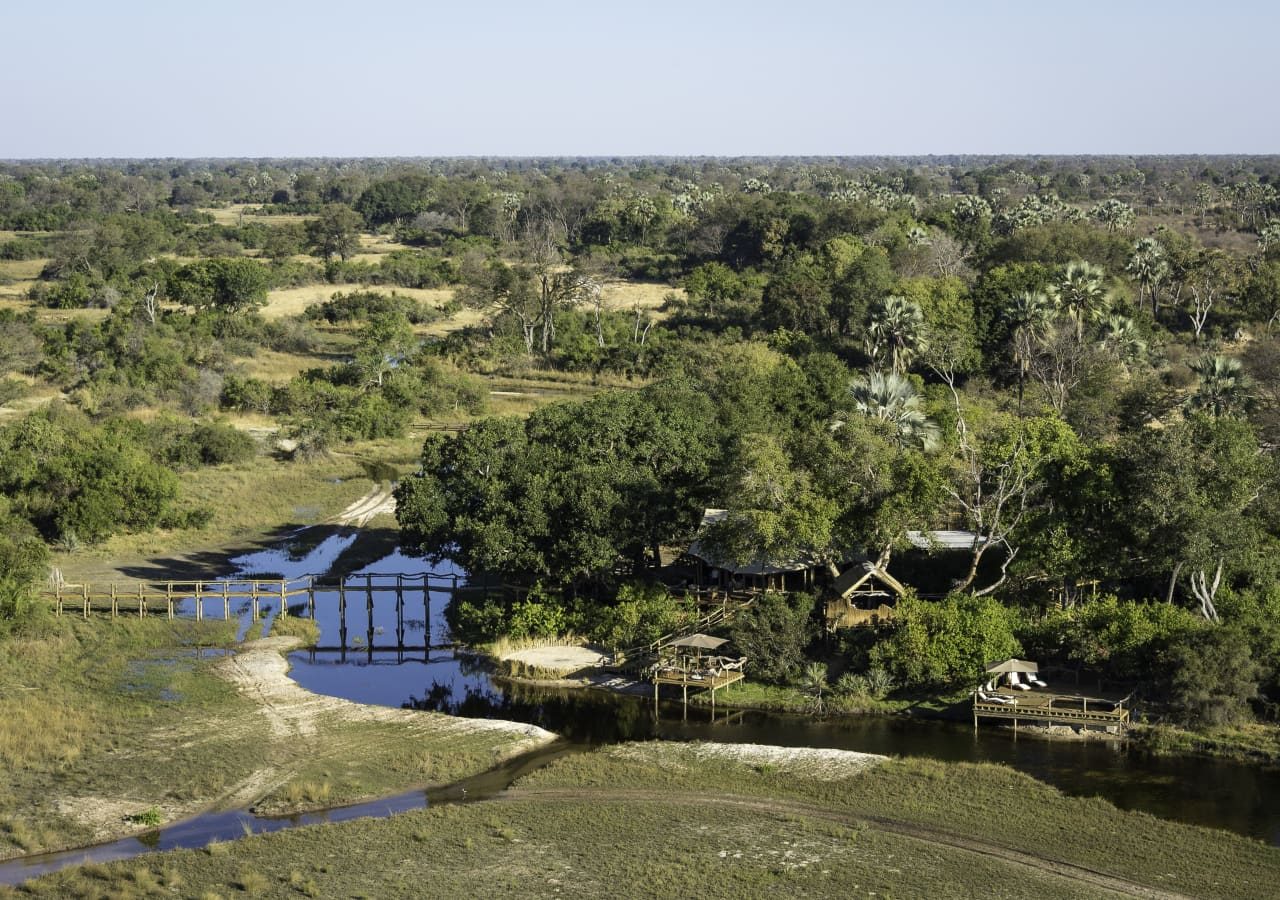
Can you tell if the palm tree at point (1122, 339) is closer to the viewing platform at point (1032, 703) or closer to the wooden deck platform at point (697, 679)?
the viewing platform at point (1032, 703)

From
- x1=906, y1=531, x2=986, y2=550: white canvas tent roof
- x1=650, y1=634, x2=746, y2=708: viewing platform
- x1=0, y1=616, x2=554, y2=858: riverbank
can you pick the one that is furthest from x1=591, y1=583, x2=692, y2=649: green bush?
x1=906, y1=531, x2=986, y2=550: white canvas tent roof

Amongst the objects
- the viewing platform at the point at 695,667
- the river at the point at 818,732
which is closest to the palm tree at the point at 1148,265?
the viewing platform at the point at 695,667

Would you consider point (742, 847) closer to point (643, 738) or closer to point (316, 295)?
point (643, 738)

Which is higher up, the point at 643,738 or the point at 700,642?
the point at 700,642

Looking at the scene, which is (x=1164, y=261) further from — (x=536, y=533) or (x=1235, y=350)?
(x=536, y=533)

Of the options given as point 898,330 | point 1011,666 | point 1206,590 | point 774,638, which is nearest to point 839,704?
point 774,638

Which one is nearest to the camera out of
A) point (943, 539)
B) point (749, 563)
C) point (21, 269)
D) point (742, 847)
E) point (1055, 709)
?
point (742, 847)

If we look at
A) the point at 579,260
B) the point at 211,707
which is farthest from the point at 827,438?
the point at 579,260
